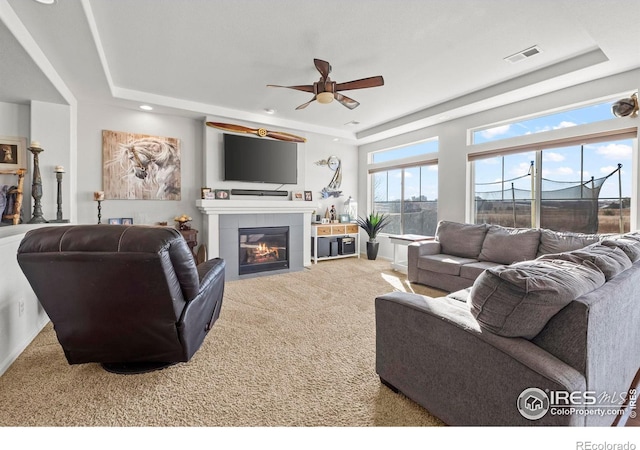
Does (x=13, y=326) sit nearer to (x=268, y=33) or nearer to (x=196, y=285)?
(x=196, y=285)

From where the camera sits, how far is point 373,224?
5.91 meters

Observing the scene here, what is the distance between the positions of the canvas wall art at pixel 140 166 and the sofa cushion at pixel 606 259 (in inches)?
184

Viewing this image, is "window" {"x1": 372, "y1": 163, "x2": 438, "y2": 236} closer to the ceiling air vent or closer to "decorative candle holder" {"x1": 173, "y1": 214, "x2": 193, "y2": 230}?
the ceiling air vent

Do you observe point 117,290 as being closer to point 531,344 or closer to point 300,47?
point 531,344

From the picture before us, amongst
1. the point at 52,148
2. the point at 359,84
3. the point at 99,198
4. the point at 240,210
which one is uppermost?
the point at 359,84

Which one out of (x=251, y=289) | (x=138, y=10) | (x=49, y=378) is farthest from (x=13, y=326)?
(x=138, y=10)

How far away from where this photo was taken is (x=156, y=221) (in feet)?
14.4

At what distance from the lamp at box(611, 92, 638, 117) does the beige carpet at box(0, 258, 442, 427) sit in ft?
10.9

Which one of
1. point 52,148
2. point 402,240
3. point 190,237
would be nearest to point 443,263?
point 402,240

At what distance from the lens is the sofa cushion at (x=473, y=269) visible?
3301mm

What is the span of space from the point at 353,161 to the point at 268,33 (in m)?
4.14

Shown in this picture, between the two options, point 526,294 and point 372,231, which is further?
point 372,231

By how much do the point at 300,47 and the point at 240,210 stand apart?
8.45 ft

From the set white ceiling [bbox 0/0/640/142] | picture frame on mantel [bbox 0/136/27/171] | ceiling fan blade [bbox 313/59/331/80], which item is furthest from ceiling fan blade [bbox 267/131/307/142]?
picture frame on mantel [bbox 0/136/27/171]
